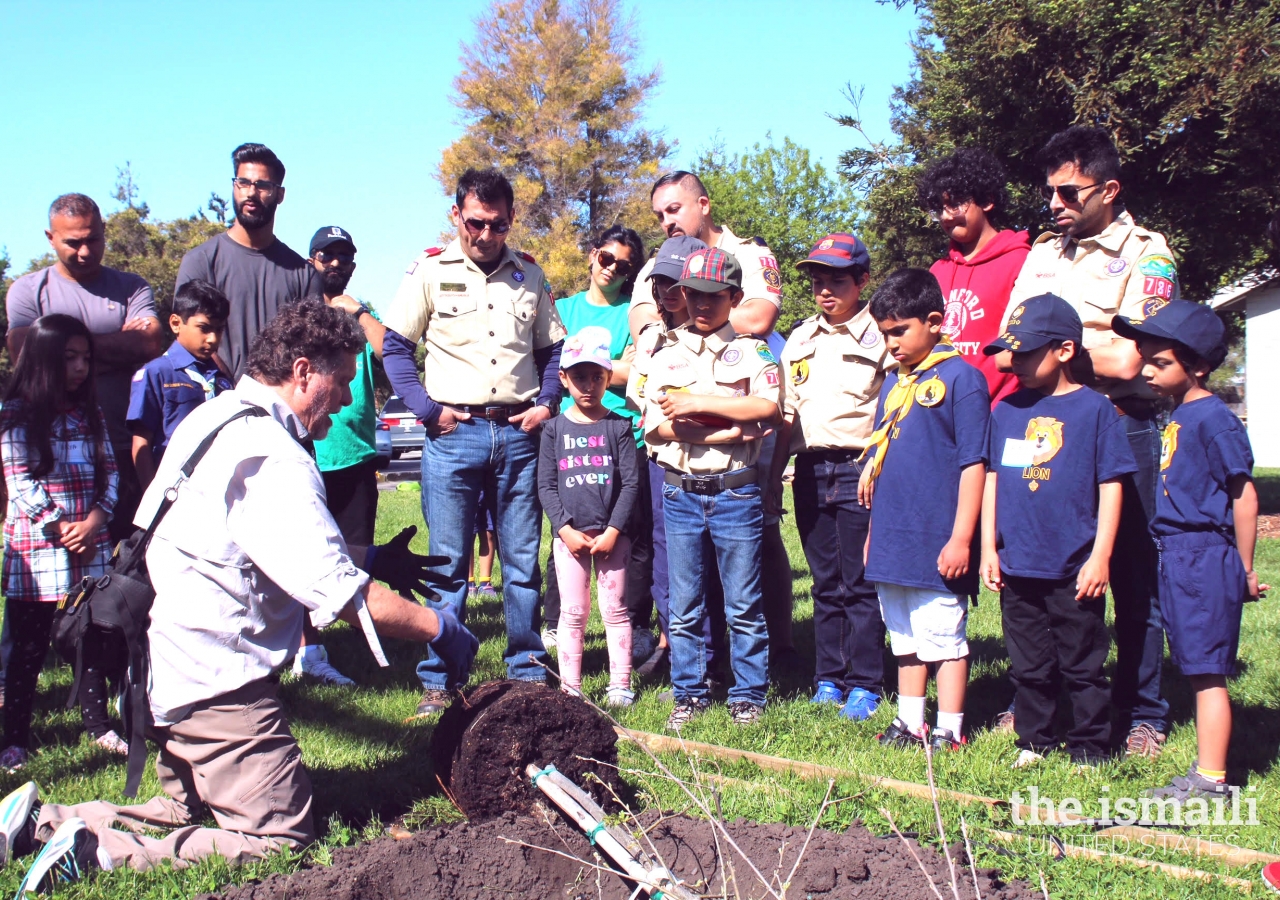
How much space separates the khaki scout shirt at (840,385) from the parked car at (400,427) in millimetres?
18041

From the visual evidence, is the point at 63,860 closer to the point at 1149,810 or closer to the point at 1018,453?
the point at 1149,810

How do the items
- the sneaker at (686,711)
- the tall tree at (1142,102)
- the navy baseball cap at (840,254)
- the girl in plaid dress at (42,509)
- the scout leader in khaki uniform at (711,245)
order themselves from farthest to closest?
the tall tree at (1142,102) → the scout leader in khaki uniform at (711,245) → the navy baseball cap at (840,254) → the sneaker at (686,711) → the girl in plaid dress at (42,509)

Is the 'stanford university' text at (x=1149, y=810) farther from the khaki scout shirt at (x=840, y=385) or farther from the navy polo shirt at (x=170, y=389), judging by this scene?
the navy polo shirt at (x=170, y=389)

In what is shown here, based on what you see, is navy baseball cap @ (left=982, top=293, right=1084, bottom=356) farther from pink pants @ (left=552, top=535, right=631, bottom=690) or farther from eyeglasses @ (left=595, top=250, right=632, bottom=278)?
eyeglasses @ (left=595, top=250, right=632, bottom=278)

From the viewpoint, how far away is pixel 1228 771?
402 cm

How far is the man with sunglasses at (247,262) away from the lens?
544 centimetres

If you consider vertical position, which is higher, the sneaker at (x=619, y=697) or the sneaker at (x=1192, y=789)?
the sneaker at (x=619, y=697)

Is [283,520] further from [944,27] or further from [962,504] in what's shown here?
[944,27]

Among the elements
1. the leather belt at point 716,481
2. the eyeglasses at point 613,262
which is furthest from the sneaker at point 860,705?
the eyeglasses at point 613,262

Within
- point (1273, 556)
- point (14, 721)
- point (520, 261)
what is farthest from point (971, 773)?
point (1273, 556)

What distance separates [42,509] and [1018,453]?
4367mm

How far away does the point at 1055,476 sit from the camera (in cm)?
411

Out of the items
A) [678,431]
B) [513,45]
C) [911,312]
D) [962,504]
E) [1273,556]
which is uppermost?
[513,45]

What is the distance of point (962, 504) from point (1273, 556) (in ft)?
25.8
